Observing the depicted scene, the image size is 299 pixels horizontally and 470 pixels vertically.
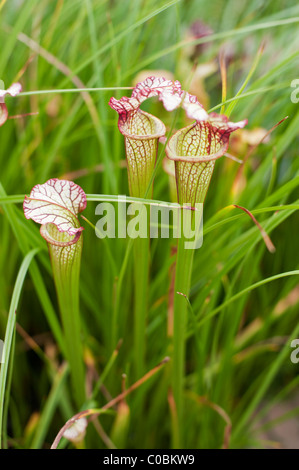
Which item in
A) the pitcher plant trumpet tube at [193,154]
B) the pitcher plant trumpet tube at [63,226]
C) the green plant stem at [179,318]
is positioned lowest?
the green plant stem at [179,318]

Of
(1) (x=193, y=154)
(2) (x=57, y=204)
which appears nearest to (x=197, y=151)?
(1) (x=193, y=154)

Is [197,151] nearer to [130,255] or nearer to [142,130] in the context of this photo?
[142,130]

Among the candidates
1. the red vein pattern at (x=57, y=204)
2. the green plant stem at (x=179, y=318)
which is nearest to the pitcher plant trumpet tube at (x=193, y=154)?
the green plant stem at (x=179, y=318)

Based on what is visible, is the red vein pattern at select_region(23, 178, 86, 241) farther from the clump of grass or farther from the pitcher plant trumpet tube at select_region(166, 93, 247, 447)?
the pitcher plant trumpet tube at select_region(166, 93, 247, 447)

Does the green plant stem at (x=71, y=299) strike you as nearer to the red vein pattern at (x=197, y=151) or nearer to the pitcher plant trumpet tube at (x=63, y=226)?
the pitcher plant trumpet tube at (x=63, y=226)

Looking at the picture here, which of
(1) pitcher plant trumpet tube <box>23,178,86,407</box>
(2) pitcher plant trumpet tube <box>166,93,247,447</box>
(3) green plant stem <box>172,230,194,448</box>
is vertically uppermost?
(2) pitcher plant trumpet tube <box>166,93,247,447</box>

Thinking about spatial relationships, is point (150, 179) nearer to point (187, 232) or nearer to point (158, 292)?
point (187, 232)

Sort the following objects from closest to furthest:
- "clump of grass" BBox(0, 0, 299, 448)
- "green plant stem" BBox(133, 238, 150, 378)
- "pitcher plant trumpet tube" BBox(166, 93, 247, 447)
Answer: "pitcher plant trumpet tube" BBox(166, 93, 247, 447) < "green plant stem" BBox(133, 238, 150, 378) < "clump of grass" BBox(0, 0, 299, 448)

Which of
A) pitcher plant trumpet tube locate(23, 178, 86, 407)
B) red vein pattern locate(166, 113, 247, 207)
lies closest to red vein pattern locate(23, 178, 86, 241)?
pitcher plant trumpet tube locate(23, 178, 86, 407)
